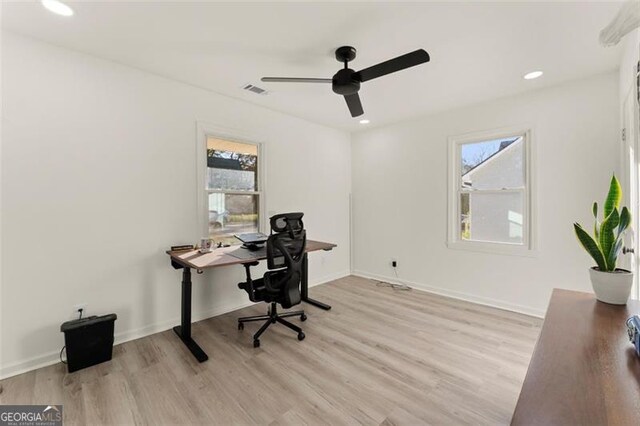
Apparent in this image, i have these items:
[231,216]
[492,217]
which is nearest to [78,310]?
[231,216]

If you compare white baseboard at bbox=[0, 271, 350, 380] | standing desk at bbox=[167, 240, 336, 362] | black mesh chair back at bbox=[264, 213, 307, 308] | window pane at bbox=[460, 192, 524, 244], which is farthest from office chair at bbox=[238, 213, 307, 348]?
window pane at bbox=[460, 192, 524, 244]

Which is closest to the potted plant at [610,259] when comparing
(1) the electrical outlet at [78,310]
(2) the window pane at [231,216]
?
(2) the window pane at [231,216]

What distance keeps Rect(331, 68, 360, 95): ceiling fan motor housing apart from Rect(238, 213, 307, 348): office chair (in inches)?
48.1

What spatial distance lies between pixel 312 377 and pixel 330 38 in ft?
8.72

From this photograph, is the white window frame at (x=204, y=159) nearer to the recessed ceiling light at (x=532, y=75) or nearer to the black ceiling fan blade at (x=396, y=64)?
the black ceiling fan blade at (x=396, y=64)

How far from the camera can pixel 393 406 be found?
186 centimetres

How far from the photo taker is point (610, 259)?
1591mm

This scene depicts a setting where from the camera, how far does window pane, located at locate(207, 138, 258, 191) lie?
341cm

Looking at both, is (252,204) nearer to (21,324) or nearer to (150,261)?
(150,261)

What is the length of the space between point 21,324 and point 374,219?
427 centimetres

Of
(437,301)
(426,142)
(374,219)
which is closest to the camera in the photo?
(437,301)

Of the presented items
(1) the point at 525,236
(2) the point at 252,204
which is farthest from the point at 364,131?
(1) the point at 525,236

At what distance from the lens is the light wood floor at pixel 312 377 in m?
1.80

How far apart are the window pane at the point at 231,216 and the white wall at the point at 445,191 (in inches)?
80.3
